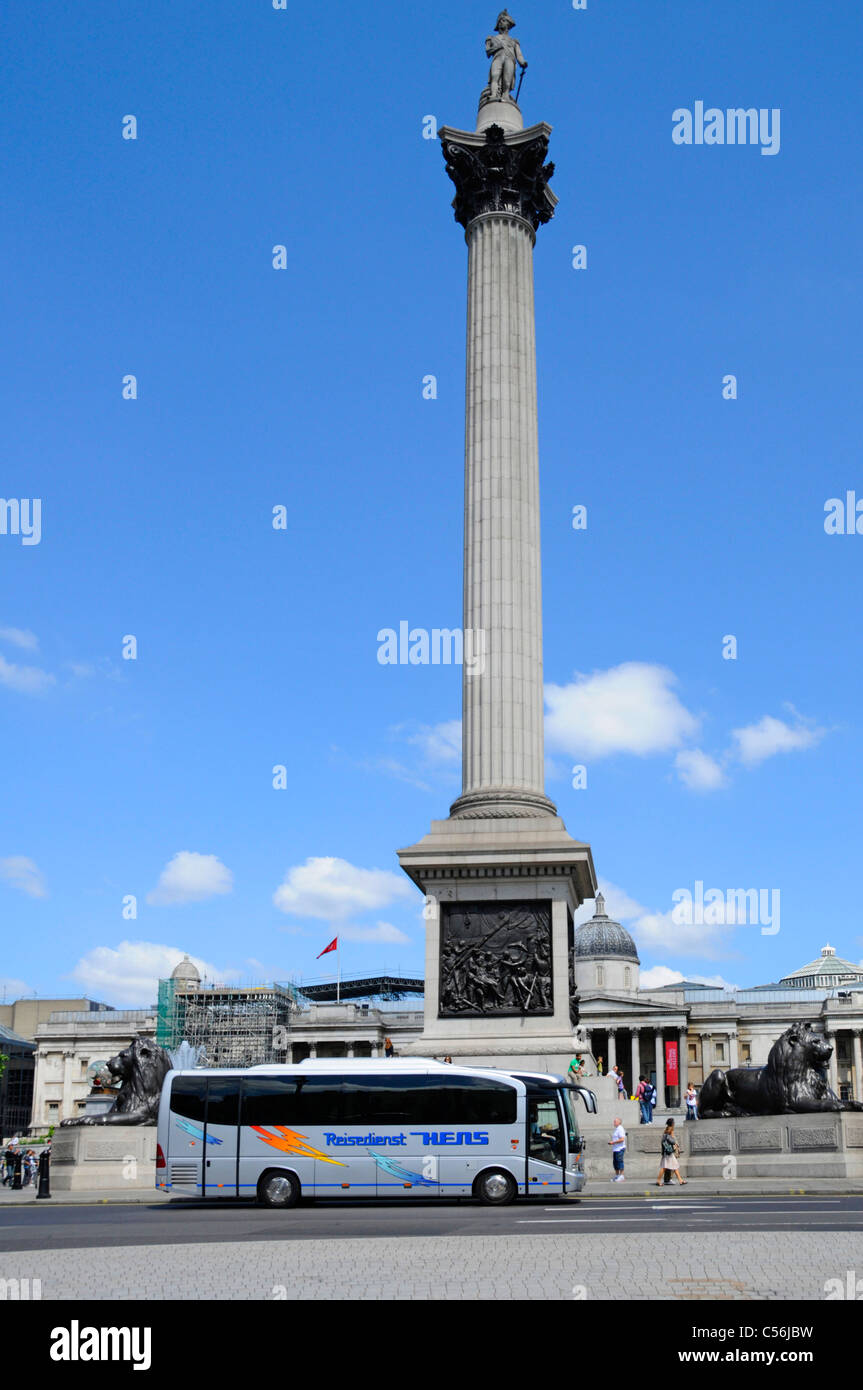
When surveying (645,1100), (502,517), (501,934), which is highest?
(502,517)

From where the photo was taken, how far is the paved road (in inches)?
746

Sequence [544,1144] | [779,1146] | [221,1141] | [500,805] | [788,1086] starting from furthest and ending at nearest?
1. [500,805]
2. [788,1086]
3. [779,1146]
4. [221,1141]
5. [544,1144]

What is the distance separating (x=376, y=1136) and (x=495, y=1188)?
2450 millimetres

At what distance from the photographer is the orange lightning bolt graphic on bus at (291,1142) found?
1057 inches

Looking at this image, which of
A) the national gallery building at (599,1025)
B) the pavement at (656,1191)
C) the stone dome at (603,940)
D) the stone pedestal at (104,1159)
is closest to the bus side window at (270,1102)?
the pavement at (656,1191)

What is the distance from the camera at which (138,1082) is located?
3772 centimetres

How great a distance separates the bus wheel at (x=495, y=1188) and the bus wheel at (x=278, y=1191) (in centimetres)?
344

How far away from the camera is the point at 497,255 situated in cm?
4631

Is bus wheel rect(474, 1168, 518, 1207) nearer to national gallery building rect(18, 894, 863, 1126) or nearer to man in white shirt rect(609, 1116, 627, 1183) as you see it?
man in white shirt rect(609, 1116, 627, 1183)

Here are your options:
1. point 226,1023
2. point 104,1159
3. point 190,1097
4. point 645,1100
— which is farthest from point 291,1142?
point 226,1023

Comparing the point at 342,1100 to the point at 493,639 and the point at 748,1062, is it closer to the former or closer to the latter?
the point at 493,639

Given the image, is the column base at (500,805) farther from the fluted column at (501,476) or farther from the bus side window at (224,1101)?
the bus side window at (224,1101)

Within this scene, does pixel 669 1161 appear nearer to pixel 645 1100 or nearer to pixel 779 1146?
pixel 779 1146
